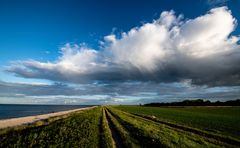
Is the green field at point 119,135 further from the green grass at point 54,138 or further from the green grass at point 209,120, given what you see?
the green grass at point 209,120

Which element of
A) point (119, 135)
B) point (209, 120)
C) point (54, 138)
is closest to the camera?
point (54, 138)

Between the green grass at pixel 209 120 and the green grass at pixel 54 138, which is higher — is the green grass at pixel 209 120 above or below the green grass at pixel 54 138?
below

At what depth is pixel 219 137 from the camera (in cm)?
1978

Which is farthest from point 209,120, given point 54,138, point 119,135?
point 54,138

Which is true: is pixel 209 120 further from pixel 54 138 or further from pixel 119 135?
pixel 54 138

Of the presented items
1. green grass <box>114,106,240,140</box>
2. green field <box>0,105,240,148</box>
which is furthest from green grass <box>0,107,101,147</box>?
green grass <box>114,106,240,140</box>

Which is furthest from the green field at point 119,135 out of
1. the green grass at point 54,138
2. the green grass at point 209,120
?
the green grass at point 209,120

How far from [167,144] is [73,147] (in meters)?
7.31

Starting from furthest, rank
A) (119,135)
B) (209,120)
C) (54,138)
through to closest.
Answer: (209,120), (119,135), (54,138)

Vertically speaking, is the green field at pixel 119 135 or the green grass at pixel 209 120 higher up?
the green field at pixel 119 135

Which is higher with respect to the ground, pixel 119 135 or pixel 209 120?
pixel 119 135

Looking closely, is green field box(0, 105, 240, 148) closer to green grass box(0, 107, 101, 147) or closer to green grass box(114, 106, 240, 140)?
green grass box(0, 107, 101, 147)

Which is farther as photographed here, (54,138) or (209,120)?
(209,120)

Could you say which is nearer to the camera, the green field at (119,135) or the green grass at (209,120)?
the green field at (119,135)
